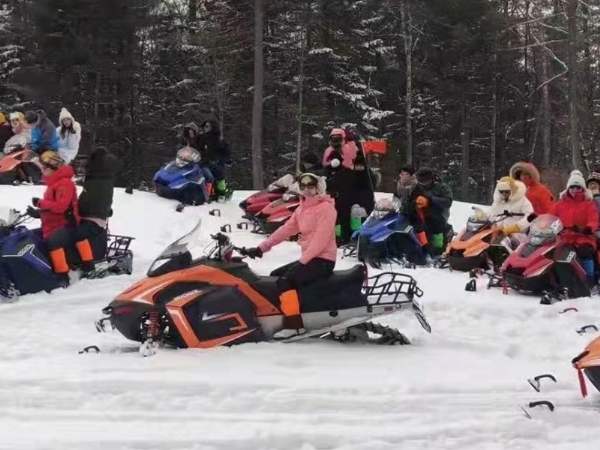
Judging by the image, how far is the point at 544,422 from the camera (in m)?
4.03

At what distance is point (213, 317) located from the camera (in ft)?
17.6

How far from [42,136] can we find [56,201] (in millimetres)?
5662

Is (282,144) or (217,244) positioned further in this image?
(282,144)

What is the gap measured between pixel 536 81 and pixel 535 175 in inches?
857

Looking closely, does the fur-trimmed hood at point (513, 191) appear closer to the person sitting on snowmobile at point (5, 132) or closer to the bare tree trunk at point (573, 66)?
the person sitting on snowmobile at point (5, 132)

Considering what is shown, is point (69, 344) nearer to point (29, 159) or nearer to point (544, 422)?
point (544, 422)

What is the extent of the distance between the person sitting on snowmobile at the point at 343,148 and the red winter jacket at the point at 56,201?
3.96 m

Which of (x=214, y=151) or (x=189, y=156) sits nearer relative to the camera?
(x=189, y=156)

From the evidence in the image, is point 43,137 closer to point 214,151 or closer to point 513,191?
point 214,151

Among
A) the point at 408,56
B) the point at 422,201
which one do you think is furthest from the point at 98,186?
the point at 408,56

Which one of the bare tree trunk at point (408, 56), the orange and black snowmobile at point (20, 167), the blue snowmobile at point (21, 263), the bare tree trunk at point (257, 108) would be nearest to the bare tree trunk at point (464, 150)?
the bare tree trunk at point (408, 56)

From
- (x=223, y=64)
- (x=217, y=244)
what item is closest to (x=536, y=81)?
(x=223, y=64)

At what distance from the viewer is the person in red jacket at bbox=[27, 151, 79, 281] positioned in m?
7.84

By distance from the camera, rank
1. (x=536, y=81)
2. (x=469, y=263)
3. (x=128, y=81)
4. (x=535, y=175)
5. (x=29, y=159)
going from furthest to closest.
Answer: (x=536, y=81)
(x=128, y=81)
(x=29, y=159)
(x=535, y=175)
(x=469, y=263)
